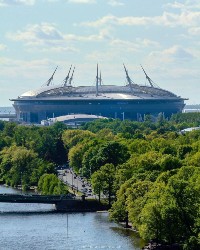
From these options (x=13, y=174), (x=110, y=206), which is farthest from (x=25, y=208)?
(x=13, y=174)

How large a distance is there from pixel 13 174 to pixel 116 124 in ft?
280

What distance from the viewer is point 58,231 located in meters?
76.1

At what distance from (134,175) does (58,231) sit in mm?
9237

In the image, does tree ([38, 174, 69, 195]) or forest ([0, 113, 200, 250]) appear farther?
tree ([38, 174, 69, 195])

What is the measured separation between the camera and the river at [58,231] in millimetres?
69562

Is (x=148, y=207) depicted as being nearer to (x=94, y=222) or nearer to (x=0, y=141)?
(x=94, y=222)

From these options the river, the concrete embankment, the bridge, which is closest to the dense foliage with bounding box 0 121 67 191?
the bridge

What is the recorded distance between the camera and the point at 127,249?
67562 mm

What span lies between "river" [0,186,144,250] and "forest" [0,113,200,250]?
1528mm

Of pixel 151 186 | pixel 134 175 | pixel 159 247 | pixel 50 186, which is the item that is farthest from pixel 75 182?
pixel 159 247

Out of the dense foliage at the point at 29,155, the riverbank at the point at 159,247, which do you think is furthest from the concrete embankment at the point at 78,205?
the riverbank at the point at 159,247

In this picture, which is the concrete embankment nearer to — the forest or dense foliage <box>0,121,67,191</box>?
the forest

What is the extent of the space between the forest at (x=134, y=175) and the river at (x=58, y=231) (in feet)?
5.01

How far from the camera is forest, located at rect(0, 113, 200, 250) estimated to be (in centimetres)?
6325
